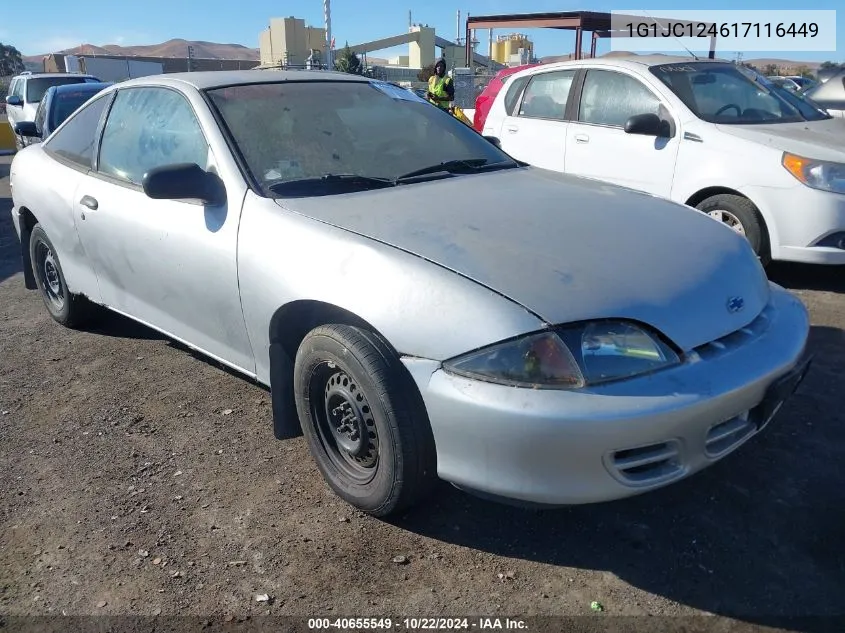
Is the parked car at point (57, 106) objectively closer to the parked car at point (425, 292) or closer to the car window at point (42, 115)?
the car window at point (42, 115)

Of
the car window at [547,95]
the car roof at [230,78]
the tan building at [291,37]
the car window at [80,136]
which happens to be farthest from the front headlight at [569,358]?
the tan building at [291,37]

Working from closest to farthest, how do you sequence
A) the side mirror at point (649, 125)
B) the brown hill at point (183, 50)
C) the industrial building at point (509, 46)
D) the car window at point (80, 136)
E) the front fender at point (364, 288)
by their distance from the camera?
the front fender at point (364, 288) → the car window at point (80, 136) → the side mirror at point (649, 125) → the industrial building at point (509, 46) → the brown hill at point (183, 50)

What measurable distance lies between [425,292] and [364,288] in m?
0.24

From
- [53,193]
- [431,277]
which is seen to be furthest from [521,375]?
[53,193]

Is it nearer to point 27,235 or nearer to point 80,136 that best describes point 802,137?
point 80,136

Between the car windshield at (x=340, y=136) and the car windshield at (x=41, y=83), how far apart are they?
1407 centimetres

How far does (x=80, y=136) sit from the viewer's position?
4.21 m

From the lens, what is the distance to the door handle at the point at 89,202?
147 inches

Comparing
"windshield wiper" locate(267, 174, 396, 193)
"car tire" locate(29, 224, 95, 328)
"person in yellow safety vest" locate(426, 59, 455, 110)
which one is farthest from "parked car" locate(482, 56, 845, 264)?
"person in yellow safety vest" locate(426, 59, 455, 110)

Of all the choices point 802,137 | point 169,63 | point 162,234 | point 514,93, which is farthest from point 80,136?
point 169,63

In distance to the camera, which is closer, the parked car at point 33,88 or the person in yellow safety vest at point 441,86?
the person in yellow safety vest at point 441,86

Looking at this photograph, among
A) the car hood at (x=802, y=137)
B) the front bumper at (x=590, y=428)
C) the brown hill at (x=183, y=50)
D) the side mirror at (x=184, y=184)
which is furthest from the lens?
the brown hill at (x=183, y=50)

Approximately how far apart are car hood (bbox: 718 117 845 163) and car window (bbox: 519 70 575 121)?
152 centimetres

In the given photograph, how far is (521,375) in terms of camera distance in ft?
6.98
